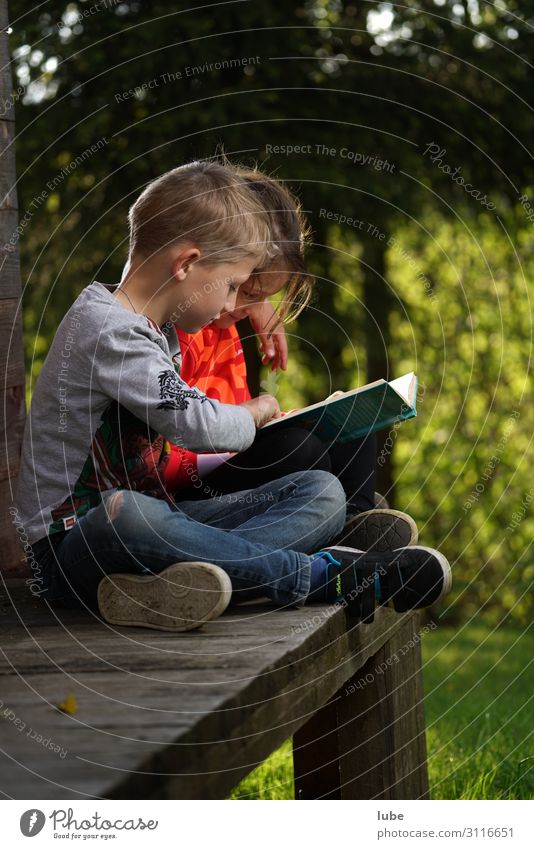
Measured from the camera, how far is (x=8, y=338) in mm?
2662

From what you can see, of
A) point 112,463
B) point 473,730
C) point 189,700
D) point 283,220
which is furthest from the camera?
point 473,730

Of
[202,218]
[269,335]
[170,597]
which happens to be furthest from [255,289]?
[170,597]

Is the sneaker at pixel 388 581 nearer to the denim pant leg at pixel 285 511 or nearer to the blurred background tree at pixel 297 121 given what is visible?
the denim pant leg at pixel 285 511

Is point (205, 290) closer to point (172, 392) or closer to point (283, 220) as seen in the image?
point (172, 392)

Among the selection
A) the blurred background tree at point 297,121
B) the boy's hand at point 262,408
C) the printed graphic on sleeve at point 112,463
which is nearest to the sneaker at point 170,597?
the printed graphic on sleeve at point 112,463

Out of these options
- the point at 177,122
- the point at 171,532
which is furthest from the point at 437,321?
the point at 171,532

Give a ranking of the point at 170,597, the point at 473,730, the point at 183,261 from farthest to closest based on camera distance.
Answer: the point at 473,730 → the point at 183,261 → the point at 170,597

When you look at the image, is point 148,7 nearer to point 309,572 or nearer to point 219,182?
point 219,182

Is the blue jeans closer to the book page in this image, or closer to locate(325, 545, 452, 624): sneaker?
locate(325, 545, 452, 624): sneaker

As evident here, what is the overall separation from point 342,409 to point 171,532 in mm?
511

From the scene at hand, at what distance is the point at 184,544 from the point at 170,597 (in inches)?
5.0

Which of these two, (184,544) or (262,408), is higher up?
(262,408)

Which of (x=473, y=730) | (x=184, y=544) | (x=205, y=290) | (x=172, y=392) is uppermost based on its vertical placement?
(x=205, y=290)

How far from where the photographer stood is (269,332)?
111 inches
